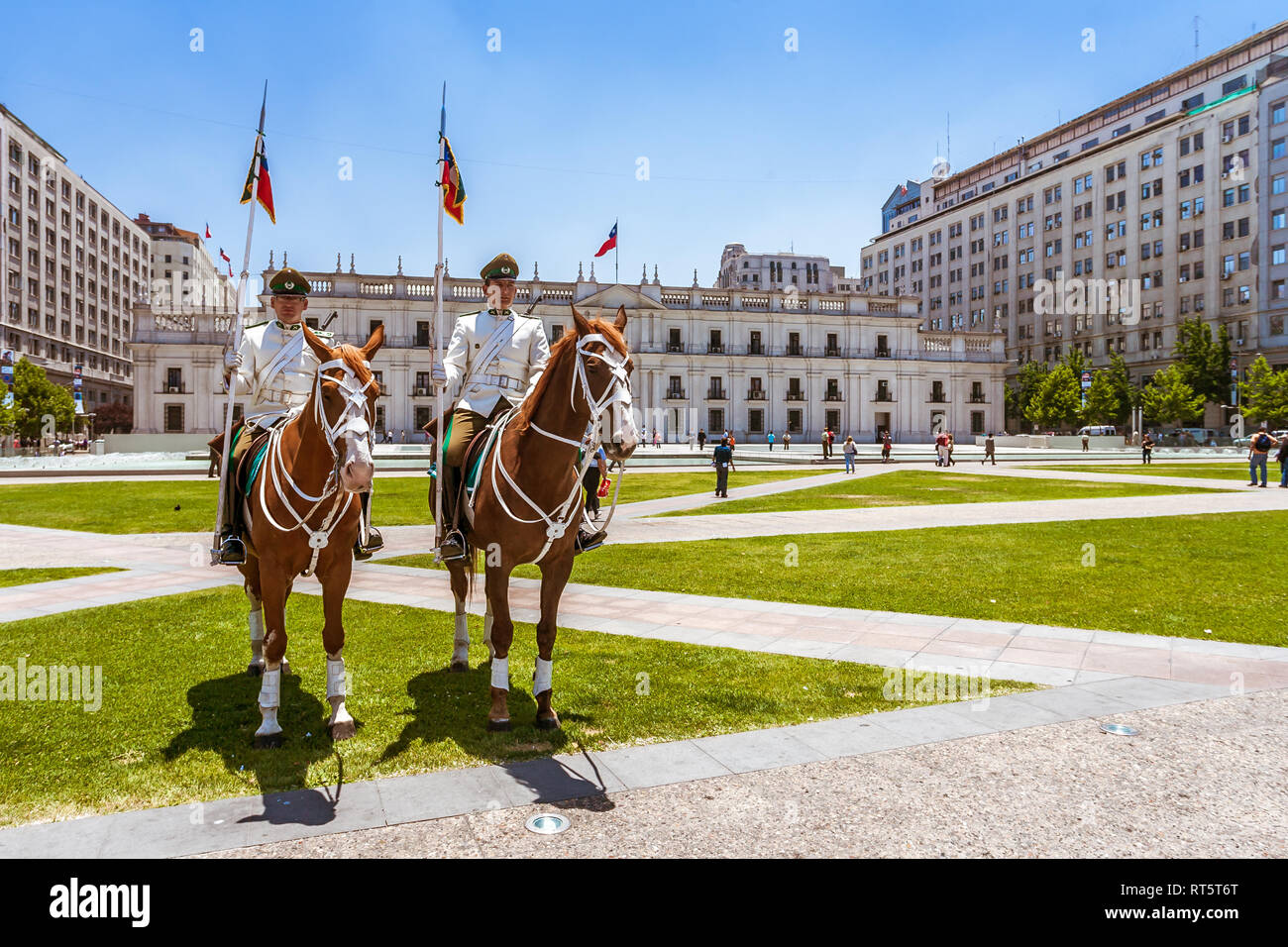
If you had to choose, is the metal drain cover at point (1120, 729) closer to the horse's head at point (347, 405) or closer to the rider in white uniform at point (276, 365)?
the horse's head at point (347, 405)

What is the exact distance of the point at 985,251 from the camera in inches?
3831

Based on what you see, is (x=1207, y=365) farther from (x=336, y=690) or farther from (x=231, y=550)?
(x=231, y=550)

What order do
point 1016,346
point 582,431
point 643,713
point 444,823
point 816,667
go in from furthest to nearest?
1. point 1016,346
2. point 816,667
3. point 643,713
4. point 582,431
5. point 444,823

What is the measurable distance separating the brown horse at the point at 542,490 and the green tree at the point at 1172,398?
7345 centimetres

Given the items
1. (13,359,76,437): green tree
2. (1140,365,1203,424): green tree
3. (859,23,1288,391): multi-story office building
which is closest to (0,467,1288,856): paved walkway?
(13,359,76,437): green tree

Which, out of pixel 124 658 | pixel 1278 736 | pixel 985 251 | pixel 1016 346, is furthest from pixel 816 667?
pixel 985 251

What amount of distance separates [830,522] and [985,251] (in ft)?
308

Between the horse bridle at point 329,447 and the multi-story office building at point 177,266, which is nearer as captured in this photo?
the horse bridle at point 329,447

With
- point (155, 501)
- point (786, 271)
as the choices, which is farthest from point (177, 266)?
point (155, 501)

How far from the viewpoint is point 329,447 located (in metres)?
5.04

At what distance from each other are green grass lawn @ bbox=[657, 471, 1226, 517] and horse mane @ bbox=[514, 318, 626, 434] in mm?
13901

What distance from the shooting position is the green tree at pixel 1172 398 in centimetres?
6362

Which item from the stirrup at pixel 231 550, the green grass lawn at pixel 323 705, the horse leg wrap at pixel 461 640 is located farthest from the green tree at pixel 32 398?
the horse leg wrap at pixel 461 640
